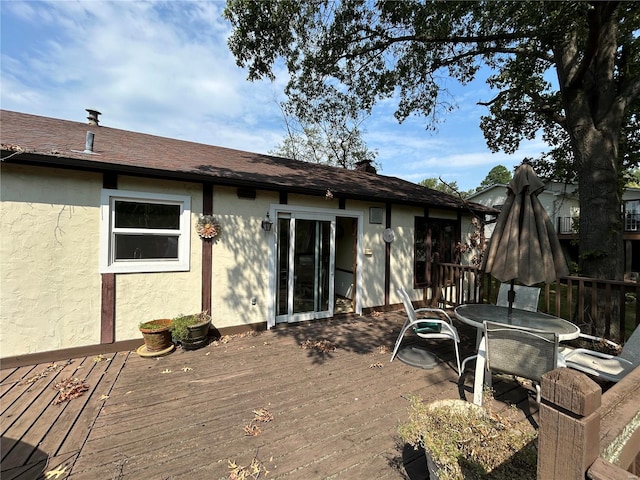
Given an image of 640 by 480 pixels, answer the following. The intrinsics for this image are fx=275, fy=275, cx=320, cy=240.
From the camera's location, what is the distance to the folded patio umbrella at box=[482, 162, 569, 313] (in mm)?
3154

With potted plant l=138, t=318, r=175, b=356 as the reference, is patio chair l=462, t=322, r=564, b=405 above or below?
above

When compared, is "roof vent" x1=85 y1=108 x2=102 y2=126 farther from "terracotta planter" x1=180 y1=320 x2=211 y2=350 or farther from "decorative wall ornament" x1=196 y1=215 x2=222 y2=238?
"terracotta planter" x1=180 y1=320 x2=211 y2=350

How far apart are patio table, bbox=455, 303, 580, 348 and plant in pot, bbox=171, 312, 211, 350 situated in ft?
12.1

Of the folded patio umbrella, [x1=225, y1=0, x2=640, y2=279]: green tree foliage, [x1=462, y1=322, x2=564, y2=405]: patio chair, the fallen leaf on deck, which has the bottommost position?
the fallen leaf on deck

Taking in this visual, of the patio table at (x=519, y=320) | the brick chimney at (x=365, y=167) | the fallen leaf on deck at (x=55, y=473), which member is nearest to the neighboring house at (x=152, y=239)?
the fallen leaf on deck at (x=55, y=473)

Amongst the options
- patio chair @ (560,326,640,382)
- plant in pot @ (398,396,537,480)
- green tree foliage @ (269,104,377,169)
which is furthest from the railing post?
green tree foliage @ (269,104,377,169)

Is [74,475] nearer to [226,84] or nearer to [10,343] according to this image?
[10,343]

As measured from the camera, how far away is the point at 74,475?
2.00 m

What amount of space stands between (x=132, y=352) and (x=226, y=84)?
308 inches

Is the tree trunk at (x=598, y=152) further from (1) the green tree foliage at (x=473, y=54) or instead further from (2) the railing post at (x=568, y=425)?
(2) the railing post at (x=568, y=425)

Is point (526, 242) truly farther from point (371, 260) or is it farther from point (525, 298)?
point (371, 260)

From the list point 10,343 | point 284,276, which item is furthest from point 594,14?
point 10,343

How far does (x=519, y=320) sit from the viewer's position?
3.26m

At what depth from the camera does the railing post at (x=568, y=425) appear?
94cm
